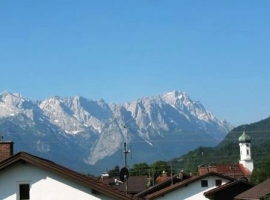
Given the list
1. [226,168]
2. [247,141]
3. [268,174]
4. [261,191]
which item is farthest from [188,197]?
[247,141]

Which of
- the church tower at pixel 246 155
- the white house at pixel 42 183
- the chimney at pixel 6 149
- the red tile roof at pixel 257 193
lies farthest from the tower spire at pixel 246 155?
the white house at pixel 42 183

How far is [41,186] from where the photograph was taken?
29.2 m

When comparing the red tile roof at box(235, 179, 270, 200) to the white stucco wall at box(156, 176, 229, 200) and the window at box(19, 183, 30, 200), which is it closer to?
the white stucco wall at box(156, 176, 229, 200)

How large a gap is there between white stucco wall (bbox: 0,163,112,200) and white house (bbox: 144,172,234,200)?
2891 centimetres

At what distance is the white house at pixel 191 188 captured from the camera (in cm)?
5847

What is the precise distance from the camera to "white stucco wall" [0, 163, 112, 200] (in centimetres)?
2903

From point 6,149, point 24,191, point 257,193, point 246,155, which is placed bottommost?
point 24,191

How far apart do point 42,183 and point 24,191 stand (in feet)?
3.13

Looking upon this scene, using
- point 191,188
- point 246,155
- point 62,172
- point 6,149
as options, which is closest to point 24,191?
point 62,172

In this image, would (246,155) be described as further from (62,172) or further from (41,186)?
(62,172)

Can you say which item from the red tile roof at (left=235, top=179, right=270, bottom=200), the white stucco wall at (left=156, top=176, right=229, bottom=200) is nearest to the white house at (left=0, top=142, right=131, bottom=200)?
the red tile roof at (left=235, top=179, right=270, bottom=200)

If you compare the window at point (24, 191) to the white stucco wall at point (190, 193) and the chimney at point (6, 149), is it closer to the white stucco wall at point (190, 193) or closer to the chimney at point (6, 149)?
the chimney at point (6, 149)

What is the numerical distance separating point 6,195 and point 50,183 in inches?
76.5

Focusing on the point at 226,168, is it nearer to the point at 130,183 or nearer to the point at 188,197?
the point at 130,183
